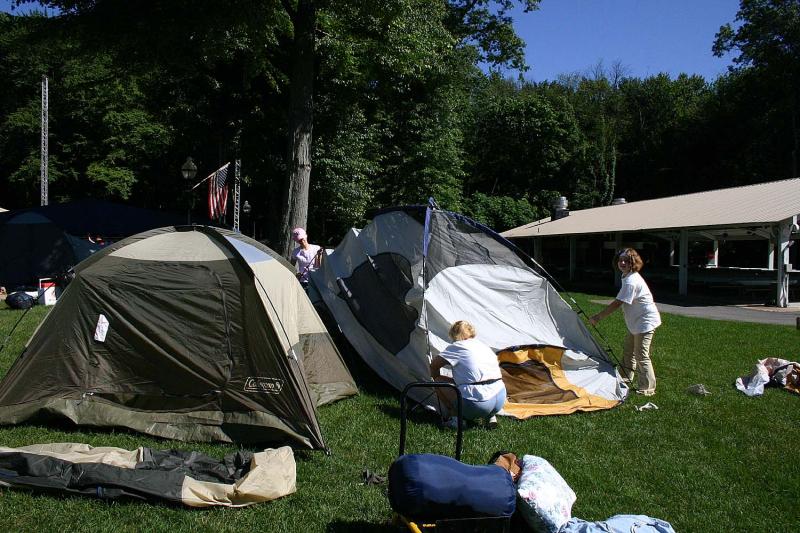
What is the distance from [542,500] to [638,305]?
12.6ft

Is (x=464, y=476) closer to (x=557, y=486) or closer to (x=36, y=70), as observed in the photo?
(x=557, y=486)

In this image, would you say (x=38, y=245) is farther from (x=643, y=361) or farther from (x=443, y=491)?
(x=443, y=491)

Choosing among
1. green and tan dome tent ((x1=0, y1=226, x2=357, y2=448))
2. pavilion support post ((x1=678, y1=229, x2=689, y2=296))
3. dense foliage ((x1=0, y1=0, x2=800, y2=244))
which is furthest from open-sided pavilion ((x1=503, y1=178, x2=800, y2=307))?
green and tan dome tent ((x1=0, y1=226, x2=357, y2=448))

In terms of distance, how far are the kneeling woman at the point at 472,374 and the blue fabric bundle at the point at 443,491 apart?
6.40ft

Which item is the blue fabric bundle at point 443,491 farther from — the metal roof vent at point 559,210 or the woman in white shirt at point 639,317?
the metal roof vent at point 559,210

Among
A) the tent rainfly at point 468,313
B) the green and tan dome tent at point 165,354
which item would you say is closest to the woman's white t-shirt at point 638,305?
the tent rainfly at point 468,313

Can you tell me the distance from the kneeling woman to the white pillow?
1.54 metres

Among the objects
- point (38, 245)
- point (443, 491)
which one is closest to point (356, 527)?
point (443, 491)

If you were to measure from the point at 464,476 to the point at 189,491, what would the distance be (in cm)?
181

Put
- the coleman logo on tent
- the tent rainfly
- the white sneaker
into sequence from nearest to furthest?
the coleman logo on tent < the white sneaker < the tent rainfly

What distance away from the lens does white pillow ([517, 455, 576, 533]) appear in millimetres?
3221

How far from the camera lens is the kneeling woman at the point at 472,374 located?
197 inches

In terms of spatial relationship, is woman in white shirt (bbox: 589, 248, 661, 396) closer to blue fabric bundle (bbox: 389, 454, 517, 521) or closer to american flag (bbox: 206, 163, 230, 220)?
blue fabric bundle (bbox: 389, 454, 517, 521)

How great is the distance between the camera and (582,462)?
15.0 ft
